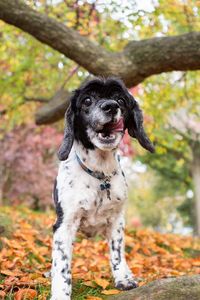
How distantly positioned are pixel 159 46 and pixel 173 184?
1681 centimetres

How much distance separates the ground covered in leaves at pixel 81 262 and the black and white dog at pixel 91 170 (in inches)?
14.1

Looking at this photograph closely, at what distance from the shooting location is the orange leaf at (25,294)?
3593 mm

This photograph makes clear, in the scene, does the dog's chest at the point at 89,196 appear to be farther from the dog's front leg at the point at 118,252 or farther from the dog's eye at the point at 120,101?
the dog's eye at the point at 120,101

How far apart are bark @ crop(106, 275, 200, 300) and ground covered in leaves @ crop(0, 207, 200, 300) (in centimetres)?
48

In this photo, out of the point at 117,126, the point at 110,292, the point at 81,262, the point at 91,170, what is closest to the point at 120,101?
the point at 117,126

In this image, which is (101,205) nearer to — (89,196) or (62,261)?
(89,196)

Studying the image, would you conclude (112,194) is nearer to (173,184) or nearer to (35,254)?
(35,254)

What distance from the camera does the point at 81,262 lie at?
5.52 m

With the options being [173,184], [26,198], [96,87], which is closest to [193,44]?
[96,87]

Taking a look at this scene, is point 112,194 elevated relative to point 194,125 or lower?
lower

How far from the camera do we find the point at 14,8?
6.05 metres

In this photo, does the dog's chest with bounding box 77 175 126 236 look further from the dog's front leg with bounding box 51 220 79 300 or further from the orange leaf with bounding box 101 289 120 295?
the orange leaf with bounding box 101 289 120 295

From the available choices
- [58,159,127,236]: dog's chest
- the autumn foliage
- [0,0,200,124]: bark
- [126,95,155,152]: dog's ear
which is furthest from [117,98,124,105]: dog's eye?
the autumn foliage

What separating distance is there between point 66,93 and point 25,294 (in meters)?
5.57
